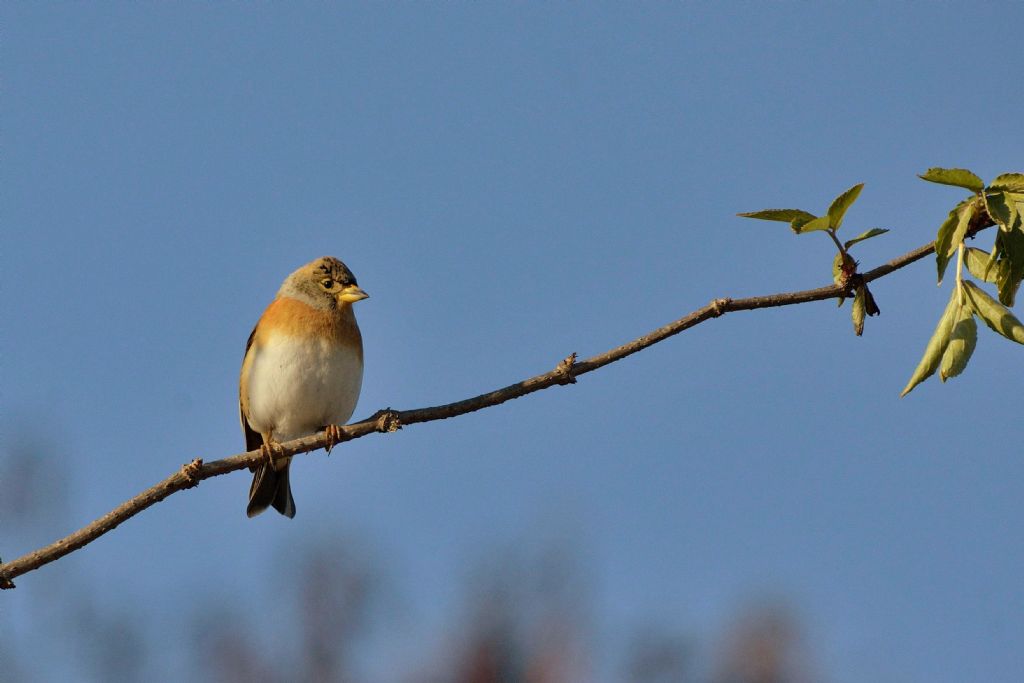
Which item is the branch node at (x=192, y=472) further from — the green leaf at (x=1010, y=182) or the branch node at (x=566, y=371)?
the green leaf at (x=1010, y=182)

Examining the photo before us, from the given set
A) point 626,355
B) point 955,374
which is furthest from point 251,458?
point 955,374

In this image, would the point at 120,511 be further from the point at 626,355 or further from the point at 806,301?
the point at 806,301

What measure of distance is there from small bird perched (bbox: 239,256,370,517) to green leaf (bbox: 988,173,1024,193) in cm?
469

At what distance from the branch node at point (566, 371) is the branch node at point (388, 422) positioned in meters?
0.66

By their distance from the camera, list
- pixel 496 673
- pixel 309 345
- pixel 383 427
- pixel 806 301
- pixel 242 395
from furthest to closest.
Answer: pixel 496 673 < pixel 242 395 < pixel 309 345 < pixel 383 427 < pixel 806 301

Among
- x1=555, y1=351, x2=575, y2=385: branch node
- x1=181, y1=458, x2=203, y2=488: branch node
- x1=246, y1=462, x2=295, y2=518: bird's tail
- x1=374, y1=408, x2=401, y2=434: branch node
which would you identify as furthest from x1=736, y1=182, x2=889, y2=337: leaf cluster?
x1=246, y1=462, x2=295, y2=518: bird's tail

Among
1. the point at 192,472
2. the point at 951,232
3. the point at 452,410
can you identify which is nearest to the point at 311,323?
the point at 192,472

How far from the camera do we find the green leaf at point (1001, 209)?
243cm

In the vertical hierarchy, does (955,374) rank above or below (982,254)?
below

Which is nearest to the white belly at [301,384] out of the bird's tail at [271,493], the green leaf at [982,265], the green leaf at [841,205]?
the bird's tail at [271,493]

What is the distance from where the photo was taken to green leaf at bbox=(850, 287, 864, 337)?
2.64 meters

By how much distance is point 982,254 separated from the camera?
2543 millimetres

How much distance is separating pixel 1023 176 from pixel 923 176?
0.77ft

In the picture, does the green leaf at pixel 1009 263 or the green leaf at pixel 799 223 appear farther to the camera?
the green leaf at pixel 799 223
